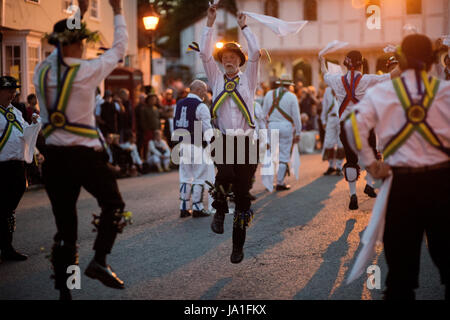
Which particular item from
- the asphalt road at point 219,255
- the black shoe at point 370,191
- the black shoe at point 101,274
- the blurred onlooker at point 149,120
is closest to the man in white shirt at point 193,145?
the asphalt road at point 219,255

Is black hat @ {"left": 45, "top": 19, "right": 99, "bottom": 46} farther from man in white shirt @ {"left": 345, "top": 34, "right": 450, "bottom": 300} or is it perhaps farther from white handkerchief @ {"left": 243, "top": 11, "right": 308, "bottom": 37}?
man in white shirt @ {"left": 345, "top": 34, "right": 450, "bottom": 300}

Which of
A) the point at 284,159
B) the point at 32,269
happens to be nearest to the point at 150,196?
the point at 284,159

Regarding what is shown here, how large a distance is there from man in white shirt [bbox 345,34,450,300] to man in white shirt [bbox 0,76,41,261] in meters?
4.14

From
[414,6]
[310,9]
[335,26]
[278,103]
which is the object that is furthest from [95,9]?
[414,6]

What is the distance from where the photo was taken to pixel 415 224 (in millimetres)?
3883

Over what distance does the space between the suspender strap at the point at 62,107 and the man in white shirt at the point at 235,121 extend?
5.85 feet

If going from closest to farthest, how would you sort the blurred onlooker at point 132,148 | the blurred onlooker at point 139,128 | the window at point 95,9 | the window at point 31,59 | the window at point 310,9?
the blurred onlooker at point 132,148 < the blurred onlooker at point 139,128 < the window at point 31,59 < the window at point 95,9 < the window at point 310,9

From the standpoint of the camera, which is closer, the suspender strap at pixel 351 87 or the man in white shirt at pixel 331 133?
the suspender strap at pixel 351 87

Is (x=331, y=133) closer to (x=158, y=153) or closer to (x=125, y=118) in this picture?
(x=158, y=153)

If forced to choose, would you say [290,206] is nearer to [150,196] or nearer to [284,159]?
[284,159]

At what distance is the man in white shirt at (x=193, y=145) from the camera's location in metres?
9.24

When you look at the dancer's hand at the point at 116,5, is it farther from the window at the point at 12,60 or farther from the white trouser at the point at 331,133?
the window at the point at 12,60

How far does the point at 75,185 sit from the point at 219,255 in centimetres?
245

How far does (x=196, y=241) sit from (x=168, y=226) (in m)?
1.22
